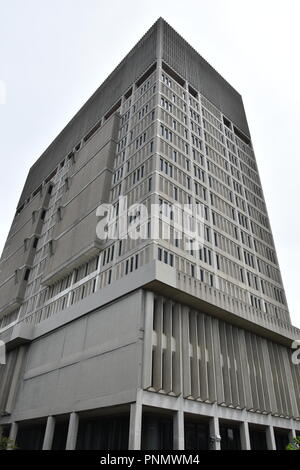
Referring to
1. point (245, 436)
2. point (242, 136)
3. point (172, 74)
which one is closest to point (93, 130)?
point (172, 74)

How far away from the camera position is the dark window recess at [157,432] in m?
27.7

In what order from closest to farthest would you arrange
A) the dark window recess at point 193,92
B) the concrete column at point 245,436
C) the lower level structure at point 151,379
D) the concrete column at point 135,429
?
the concrete column at point 135,429
the lower level structure at point 151,379
the concrete column at point 245,436
the dark window recess at point 193,92

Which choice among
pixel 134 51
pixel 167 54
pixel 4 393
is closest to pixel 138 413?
pixel 4 393

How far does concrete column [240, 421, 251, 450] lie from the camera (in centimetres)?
3043

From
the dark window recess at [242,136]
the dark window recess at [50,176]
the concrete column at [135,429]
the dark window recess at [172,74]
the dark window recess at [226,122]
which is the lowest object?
the concrete column at [135,429]

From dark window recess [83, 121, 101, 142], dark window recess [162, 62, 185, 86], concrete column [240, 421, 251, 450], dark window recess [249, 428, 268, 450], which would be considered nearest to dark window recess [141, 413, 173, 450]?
concrete column [240, 421, 251, 450]

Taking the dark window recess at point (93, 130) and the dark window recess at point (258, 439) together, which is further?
the dark window recess at point (93, 130)

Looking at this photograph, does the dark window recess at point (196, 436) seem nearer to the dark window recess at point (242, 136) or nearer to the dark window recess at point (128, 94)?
the dark window recess at point (128, 94)

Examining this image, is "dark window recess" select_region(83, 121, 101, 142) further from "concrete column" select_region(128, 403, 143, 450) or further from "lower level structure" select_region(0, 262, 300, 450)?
"concrete column" select_region(128, 403, 143, 450)

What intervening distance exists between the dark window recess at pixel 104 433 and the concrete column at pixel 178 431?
5.63 m

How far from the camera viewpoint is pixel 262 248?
169ft

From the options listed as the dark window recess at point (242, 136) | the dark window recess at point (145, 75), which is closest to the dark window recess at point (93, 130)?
the dark window recess at point (145, 75)
